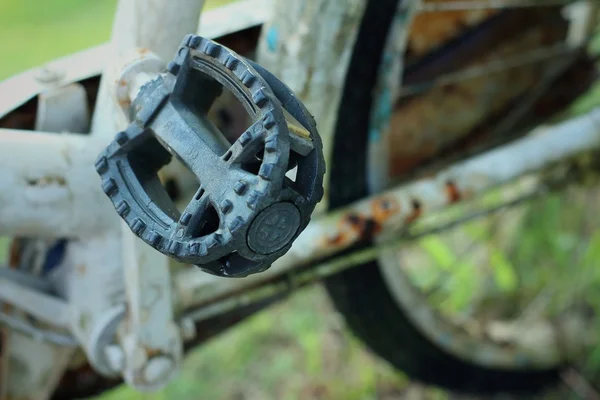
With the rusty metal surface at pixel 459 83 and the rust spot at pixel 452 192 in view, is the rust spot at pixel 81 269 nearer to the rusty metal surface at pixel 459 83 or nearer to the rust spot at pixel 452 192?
the rust spot at pixel 452 192

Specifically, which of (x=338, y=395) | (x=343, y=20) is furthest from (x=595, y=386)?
(x=343, y=20)

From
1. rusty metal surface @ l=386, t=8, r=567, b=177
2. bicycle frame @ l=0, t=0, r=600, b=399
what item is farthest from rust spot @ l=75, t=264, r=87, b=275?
rusty metal surface @ l=386, t=8, r=567, b=177

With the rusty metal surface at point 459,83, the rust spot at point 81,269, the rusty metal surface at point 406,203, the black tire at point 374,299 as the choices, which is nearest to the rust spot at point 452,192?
the rusty metal surface at point 406,203

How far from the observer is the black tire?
93cm

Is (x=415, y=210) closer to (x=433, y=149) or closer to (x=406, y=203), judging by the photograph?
(x=406, y=203)

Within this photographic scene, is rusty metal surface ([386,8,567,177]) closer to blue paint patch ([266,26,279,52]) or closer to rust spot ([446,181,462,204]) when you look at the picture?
rust spot ([446,181,462,204])

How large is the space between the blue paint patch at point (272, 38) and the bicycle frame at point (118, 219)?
0.01m

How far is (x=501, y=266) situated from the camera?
165 centimetres

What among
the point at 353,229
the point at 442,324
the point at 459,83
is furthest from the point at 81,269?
the point at 459,83

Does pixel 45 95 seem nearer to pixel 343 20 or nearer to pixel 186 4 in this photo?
pixel 186 4

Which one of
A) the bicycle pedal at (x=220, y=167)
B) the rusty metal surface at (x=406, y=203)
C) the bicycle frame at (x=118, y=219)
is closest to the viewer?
the bicycle pedal at (x=220, y=167)

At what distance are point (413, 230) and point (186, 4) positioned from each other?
49cm

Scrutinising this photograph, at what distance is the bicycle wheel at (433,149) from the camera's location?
1000 millimetres

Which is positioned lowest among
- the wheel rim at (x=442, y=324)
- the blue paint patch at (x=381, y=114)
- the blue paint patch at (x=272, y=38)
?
the wheel rim at (x=442, y=324)
